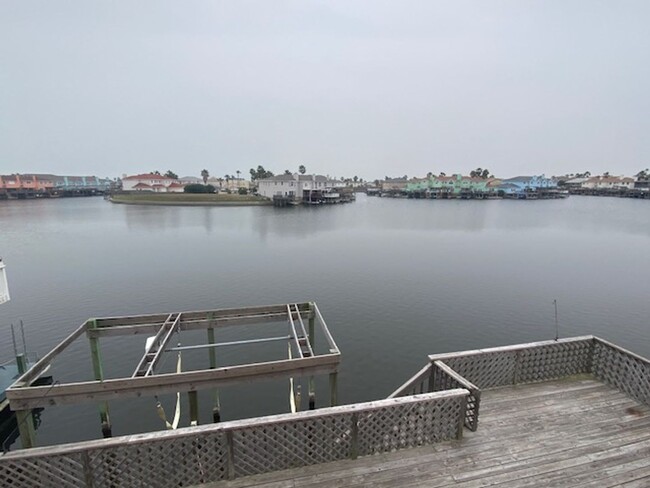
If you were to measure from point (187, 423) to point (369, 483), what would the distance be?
24.8 feet

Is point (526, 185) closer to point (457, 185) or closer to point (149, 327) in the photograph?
point (457, 185)

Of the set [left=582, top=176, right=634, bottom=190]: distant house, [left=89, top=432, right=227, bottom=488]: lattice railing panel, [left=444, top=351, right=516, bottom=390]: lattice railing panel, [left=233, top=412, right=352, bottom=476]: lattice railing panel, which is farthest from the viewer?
[left=582, top=176, right=634, bottom=190]: distant house

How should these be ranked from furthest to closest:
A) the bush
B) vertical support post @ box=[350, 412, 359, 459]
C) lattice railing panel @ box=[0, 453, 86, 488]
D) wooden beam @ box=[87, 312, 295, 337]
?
the bush → wooden beam @ box=[87, 312, 295, 337] → vertical support post @ box=[350, 412, 359, 459] → lattice railing panel @ box=[0, 453, 86, 488]

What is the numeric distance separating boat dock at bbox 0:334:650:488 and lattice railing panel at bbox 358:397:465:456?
0.02m

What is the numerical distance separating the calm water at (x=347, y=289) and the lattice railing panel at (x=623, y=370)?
6.27 meters

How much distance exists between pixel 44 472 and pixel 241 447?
7.94 ft

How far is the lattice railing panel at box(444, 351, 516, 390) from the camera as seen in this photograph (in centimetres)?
705

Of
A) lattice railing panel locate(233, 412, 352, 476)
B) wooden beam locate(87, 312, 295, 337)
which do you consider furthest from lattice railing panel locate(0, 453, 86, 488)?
wooden beam locate(87, 312, 295, 337)

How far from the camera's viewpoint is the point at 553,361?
7746mm

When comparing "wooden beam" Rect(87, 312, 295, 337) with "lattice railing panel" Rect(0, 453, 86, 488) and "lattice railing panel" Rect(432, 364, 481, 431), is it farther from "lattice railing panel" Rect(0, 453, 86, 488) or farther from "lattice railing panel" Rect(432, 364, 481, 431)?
"lattice railing panel" Rect(432, 364, 481, 431)

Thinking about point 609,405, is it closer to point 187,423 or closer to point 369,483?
point 369,483

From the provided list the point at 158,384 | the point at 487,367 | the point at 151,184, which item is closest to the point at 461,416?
the point at 487,367

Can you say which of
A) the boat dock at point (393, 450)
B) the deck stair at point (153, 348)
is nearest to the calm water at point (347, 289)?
the deck stair at point (153, 348)

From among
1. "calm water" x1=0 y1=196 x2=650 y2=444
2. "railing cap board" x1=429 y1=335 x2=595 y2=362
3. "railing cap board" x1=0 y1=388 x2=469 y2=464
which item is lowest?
"calm water" x1=0 y1=196 x2=650 y2=444
